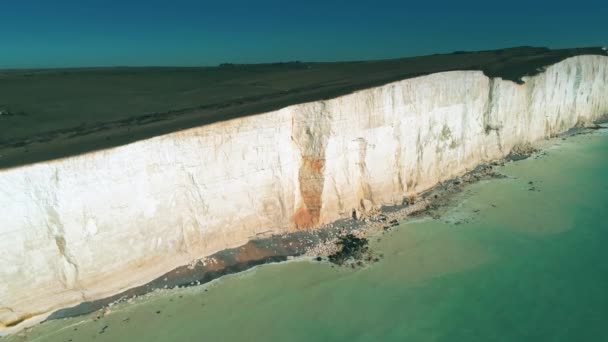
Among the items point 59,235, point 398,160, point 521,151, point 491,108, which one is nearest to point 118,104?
point 59,235

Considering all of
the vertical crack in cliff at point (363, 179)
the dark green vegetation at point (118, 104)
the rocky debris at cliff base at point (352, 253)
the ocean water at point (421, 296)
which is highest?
the dark green vegetation at point (118, 104)

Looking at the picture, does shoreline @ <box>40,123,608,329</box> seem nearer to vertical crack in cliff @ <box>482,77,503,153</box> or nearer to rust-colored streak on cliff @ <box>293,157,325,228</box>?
rust-colored streak on cliff @ <box>293,157,325,228</box>

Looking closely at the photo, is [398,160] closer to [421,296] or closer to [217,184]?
[421,296]

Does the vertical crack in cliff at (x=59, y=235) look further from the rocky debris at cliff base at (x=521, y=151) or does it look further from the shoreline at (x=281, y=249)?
the rocky debris at cliff base at (x=521, y=151)

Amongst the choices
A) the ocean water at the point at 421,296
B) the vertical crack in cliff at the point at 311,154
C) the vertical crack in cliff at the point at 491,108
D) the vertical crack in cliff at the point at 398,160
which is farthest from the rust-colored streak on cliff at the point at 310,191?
the vertical crack in cliff at the point at 491,108

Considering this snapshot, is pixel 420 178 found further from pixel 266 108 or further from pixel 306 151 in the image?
pixel 266 108

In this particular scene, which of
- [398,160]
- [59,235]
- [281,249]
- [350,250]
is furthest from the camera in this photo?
[398,160]
